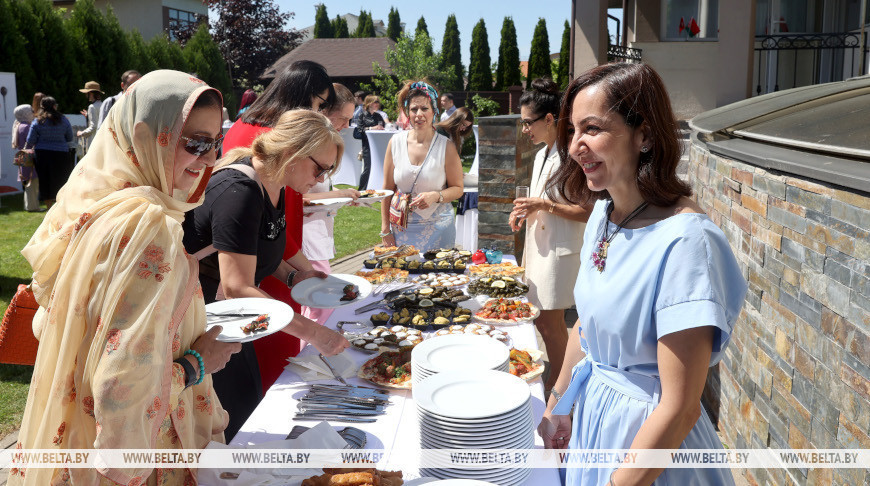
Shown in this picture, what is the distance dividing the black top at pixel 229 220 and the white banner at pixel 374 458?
93 centimetres

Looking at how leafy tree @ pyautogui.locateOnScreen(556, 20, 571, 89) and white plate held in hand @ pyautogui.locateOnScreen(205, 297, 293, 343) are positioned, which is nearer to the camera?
white plate held in hand @ pyautogui.locateOnScreen(205, 297, 293, 343)

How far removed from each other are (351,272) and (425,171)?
3426mm

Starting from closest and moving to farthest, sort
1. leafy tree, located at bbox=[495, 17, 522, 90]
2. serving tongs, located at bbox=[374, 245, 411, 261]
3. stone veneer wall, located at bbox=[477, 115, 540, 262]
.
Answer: serving tongs, located at bbox=[374, 245, 411, 261], stone veneer wall, located at bbox=[477, 115, 540, 262], leafy tree, located at bbox=[495, 17, 522, 90]

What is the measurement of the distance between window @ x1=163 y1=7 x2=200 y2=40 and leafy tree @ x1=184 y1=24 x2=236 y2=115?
32.9 ft

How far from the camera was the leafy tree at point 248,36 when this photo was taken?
31.4 m

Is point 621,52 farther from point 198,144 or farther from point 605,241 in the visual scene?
point 198,144

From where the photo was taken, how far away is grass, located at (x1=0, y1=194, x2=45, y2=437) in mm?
4418

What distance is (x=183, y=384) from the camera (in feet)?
5.88

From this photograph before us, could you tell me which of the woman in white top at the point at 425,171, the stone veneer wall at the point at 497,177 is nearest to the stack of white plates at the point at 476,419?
the woman in white top at the point at 425,171

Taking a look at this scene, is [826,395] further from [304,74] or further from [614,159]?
[304,74]

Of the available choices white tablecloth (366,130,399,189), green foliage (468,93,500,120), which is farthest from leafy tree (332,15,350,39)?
white tablecloth (366,130,399,189)

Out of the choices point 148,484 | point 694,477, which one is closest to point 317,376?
point 148,484

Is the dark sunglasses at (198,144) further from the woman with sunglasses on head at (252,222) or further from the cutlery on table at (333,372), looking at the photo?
the cutlery on table at (333,372)

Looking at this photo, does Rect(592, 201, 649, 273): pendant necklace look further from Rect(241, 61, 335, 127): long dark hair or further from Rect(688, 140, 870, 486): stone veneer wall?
Rect(241, 61, 335, 127): long dark hair
